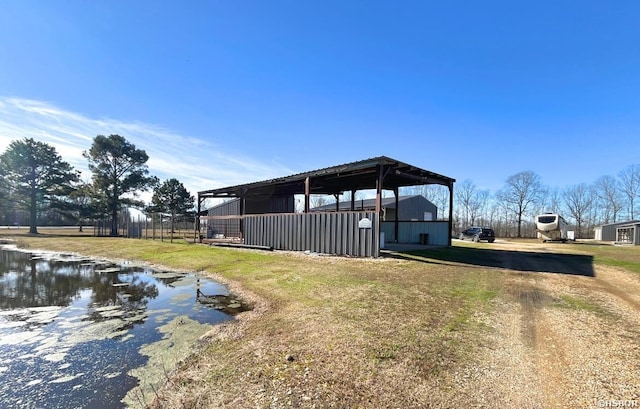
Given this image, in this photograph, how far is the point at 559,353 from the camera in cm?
363

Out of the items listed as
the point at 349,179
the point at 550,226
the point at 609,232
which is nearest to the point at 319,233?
the point at 349,179

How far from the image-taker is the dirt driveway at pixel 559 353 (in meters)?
2.77

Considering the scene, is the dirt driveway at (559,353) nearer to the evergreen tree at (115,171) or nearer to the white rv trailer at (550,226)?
the white rv trailer at (550,226)

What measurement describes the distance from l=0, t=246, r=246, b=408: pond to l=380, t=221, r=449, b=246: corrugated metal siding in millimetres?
13153

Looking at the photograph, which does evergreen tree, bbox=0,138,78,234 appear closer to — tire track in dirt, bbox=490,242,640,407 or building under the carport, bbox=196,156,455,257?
building under the carport, bbox=196,156,455,257

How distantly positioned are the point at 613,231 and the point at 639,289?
36662 millimetres

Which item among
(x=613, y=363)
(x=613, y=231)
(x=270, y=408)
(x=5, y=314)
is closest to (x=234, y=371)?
(x=270, y=408)

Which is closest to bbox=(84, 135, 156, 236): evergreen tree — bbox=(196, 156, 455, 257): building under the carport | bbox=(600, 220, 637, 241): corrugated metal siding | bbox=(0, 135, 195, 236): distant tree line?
bbox=(0, 135, 195, 236): distant tree line

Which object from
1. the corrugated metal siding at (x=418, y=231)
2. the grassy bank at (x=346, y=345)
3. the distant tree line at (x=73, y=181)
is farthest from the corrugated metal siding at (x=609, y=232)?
the distant tree line at (x=73, y=181)

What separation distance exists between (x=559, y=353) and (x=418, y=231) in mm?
15498

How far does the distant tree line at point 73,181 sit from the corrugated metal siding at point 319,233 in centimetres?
1819

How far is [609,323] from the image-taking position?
15.2 ft

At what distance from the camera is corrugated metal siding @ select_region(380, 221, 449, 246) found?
1772 centimetres

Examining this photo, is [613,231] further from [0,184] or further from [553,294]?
[0,184]
